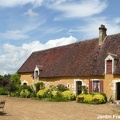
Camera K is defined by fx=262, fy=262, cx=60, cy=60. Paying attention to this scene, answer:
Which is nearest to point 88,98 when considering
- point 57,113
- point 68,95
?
point 68,95

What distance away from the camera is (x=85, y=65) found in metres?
24.5

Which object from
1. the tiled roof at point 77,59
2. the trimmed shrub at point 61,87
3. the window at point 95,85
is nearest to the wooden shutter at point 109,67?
the tiled roof at point 77,59

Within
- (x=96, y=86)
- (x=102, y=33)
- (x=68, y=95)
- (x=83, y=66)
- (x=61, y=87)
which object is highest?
(x=102, y=33)

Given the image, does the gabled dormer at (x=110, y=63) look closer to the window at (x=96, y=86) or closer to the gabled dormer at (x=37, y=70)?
the window at (x=96, y=86)

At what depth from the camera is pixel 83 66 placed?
24578 mm

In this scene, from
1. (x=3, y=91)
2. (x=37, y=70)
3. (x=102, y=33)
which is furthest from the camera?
(x=3, y=91)

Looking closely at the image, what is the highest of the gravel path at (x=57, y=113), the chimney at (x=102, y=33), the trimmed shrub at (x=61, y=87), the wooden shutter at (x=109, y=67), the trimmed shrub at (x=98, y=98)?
the chimney at (x=102, y=33)

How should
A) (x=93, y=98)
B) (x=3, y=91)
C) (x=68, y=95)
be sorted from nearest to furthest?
(x=93, y=98)
(x=68, y=95)
(x=3, y=91)

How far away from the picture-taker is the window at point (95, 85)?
22467 millimetres

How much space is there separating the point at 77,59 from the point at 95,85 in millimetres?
4468

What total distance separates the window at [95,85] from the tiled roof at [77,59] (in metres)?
0.74

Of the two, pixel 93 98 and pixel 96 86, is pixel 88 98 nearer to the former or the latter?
pixel 93 98

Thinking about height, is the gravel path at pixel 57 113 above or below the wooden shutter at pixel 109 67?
below

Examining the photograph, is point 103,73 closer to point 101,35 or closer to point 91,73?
point 91,73
